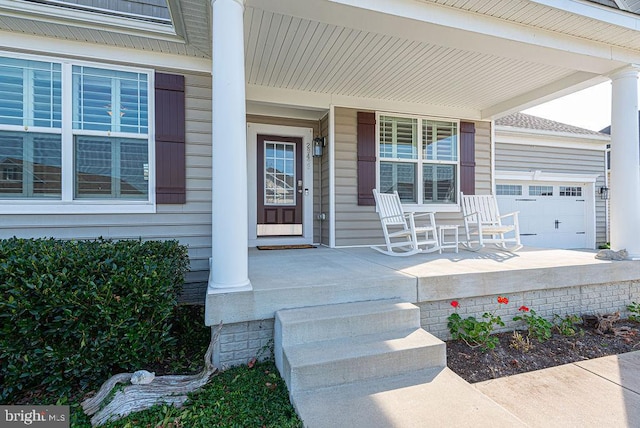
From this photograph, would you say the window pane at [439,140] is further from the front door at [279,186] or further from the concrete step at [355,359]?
the concrete step at [355,359]

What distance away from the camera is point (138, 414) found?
1814 millimetres

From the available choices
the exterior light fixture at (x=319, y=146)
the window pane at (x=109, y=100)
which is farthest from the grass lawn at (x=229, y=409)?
the exterior light fixture at (x=319, y=146)

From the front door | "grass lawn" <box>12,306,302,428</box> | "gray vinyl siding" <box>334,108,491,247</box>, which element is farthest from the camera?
the front door

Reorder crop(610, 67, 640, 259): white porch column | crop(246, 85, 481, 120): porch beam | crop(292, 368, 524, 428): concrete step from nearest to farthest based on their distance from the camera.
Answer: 1. crop(292, 368, 524, 428): concrete step
2. crop(610, 67, 640, 259): white porch column
3. crop(246, 85, 481, 120): porch beam

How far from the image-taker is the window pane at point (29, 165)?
3.29 meters

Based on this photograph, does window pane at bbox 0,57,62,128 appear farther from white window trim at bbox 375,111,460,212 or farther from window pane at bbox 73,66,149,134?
white window trim at bbox 375,111,460,212

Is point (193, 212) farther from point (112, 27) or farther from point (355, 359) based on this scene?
point (355, 359)

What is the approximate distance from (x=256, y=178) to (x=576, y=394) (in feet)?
14.7

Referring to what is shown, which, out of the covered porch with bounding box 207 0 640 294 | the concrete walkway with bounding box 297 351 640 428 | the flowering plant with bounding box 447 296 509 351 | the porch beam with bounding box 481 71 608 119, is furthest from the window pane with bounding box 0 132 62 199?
the porch beam with bounding box 481 71 608 119

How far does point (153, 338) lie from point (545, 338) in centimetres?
327

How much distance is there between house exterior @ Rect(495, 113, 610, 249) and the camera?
7.04 m

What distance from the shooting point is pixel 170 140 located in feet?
12.3

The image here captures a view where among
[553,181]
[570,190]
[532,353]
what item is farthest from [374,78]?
[570,190]

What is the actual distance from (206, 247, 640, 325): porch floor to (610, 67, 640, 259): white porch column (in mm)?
422
